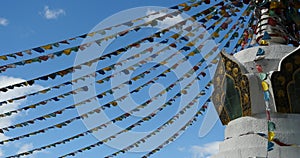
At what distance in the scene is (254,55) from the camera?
23.3ft

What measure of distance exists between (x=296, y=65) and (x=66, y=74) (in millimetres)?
3912

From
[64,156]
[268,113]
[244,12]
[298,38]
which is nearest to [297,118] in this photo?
[268,113]

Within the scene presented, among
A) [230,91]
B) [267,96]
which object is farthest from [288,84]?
[230,91]

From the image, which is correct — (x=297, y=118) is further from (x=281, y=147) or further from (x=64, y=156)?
(x=64, y=156)

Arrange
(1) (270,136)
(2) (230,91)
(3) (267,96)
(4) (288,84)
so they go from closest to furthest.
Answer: (1) (270,136)
(3) (267,96)
(4) (288,84)
(2) (230,91)

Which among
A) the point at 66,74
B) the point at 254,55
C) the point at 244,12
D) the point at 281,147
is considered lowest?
the point at 281,147

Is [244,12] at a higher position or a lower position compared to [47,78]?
higher

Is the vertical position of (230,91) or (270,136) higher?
(230,91)

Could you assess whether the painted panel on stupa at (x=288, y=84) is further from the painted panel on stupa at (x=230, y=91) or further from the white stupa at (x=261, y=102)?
the painted panel on stupa at (x=230, y=91)

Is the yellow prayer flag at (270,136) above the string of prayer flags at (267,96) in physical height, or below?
below

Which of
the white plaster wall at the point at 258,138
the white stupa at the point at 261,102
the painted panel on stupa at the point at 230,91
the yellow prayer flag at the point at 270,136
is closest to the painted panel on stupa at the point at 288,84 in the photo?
the white stupa at the point at 261,102

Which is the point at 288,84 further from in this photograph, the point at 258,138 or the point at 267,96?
the point at 258,138

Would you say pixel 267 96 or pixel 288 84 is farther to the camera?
pixel 288 84

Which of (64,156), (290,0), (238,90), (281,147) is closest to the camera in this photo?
(281,147)
